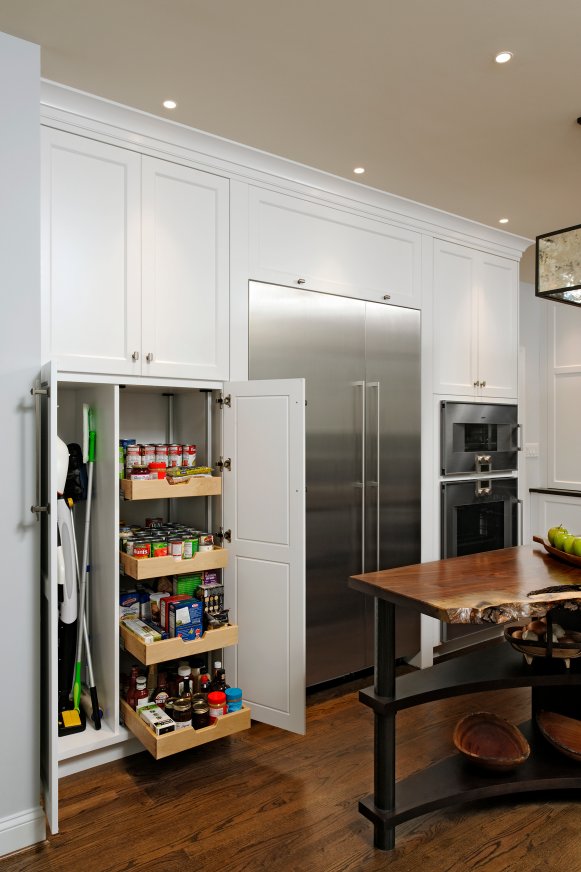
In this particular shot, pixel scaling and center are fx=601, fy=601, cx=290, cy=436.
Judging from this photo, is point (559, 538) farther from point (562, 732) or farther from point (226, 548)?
point (226, 548)

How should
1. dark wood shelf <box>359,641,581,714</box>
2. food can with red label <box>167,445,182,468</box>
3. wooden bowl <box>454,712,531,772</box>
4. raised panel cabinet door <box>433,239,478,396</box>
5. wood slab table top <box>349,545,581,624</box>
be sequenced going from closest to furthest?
wood slab table top <box>349,545,581,624</box>, dark wood shelf <box>359,641,581,714</box>, wooden bowl <box>454,712,531,772</box>, food can with red label <box>167,445,182,468</box>, raised panel cabinet door <box>433,239,478,396</box>

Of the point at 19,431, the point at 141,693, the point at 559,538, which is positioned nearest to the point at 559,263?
the point at 559,538

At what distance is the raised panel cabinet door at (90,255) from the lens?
241cm

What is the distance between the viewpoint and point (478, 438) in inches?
163

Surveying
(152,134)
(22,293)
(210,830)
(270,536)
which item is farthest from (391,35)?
(210,830)

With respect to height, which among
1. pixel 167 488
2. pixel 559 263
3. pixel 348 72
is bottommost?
pixel 167 488

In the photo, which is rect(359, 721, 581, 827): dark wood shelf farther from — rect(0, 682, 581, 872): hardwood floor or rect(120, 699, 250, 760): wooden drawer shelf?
rect(120, 699, 250, 760): wooden drawer shelf

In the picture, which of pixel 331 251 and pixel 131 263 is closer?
pixel 131 263

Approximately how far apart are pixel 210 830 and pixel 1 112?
8.57 ft

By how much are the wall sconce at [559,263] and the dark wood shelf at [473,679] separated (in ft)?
4.59

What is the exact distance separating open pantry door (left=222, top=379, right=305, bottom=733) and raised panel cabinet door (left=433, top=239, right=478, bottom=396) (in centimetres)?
151

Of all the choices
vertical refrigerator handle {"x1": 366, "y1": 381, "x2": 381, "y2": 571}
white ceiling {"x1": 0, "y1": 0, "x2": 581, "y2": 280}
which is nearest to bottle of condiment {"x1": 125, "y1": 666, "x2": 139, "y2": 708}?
vertical refrigerator handle {"x1": 366, "y1": 381, "x2": 381, "y2": 571}

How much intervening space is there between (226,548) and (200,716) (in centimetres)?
75

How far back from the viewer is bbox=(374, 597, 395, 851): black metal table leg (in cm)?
203
